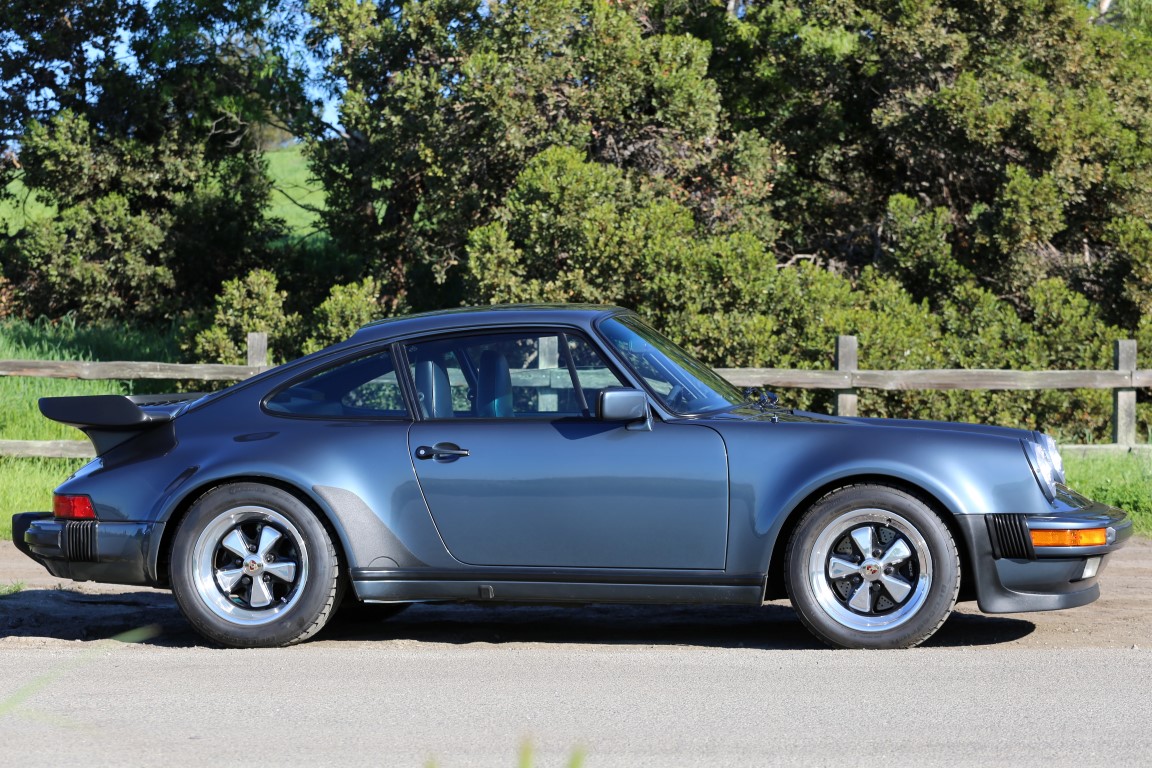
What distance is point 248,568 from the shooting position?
6.29 meters

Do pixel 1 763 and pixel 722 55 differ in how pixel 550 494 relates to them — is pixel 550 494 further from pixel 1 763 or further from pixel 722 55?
pixel 722 55

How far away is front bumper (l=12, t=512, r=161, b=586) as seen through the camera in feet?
20.8

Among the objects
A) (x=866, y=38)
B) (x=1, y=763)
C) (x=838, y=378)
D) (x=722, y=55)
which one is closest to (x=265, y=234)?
(x=722, y=55)

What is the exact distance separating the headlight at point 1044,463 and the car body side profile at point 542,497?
0.02 m

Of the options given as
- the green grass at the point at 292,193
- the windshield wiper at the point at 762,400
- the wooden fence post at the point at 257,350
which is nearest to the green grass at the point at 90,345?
the wooden fence post at the point at 257,350

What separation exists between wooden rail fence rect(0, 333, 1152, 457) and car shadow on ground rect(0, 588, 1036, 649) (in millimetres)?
5368

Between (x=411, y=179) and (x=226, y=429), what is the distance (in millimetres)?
13612

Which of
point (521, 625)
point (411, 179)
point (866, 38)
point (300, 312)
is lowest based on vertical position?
point (521, 625)

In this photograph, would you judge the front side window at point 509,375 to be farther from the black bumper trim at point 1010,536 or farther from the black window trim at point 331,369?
the black bumper trim at point 1010,536

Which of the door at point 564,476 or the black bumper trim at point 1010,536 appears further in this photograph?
the door at point 564,476

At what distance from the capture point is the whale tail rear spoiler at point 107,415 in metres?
6.48

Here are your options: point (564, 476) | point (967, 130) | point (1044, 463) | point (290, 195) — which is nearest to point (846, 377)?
point (967, 130)

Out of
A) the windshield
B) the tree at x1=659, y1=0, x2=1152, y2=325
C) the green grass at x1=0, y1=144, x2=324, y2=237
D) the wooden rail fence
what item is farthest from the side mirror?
the green grass at x1=0, y1=144, x2=324, y2=237

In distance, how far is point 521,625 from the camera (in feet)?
22.9
